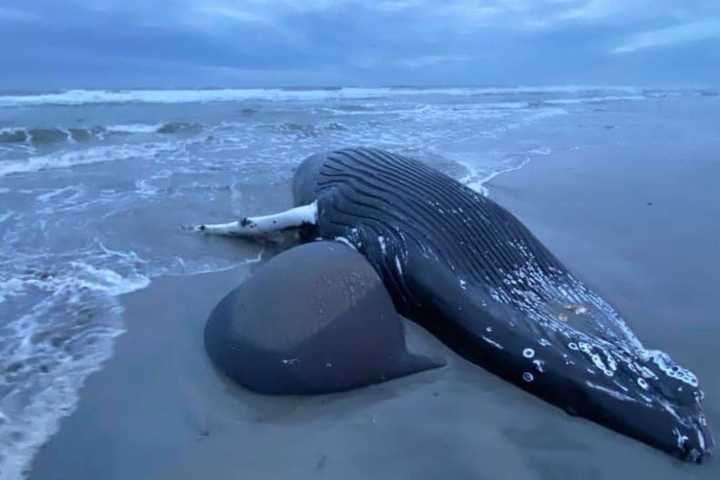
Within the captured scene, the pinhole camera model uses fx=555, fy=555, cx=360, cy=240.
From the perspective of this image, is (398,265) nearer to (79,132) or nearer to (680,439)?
(680,439)

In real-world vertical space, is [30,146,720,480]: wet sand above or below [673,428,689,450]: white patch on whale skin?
below

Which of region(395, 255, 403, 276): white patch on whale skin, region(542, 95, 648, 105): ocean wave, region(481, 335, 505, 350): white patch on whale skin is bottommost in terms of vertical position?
region(481, 335, 505, 350): white patch on whale skin

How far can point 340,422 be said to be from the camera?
3.03 m

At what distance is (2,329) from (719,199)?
866cm

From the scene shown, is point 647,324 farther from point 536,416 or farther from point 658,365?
point 536,416

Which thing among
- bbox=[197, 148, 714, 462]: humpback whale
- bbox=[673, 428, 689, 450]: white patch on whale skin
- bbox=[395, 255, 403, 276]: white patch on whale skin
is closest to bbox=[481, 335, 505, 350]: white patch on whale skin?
bbox=[197, 148, 714, 462]: humpback whale

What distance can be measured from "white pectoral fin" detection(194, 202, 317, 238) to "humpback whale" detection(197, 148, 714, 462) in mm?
56

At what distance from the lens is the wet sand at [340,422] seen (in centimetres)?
273

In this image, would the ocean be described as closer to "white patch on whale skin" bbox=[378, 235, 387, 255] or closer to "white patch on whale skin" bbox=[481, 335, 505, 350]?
"white patch on whale skin" bbox=[378, 235, 387, 255]

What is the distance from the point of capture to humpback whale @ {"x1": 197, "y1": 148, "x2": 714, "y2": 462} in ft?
9.50


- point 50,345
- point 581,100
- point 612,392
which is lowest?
point 50,345

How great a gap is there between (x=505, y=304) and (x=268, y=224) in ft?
9.86

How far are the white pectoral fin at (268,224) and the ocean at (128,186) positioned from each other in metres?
0.21

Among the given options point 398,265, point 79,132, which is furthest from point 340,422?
point 79,132
